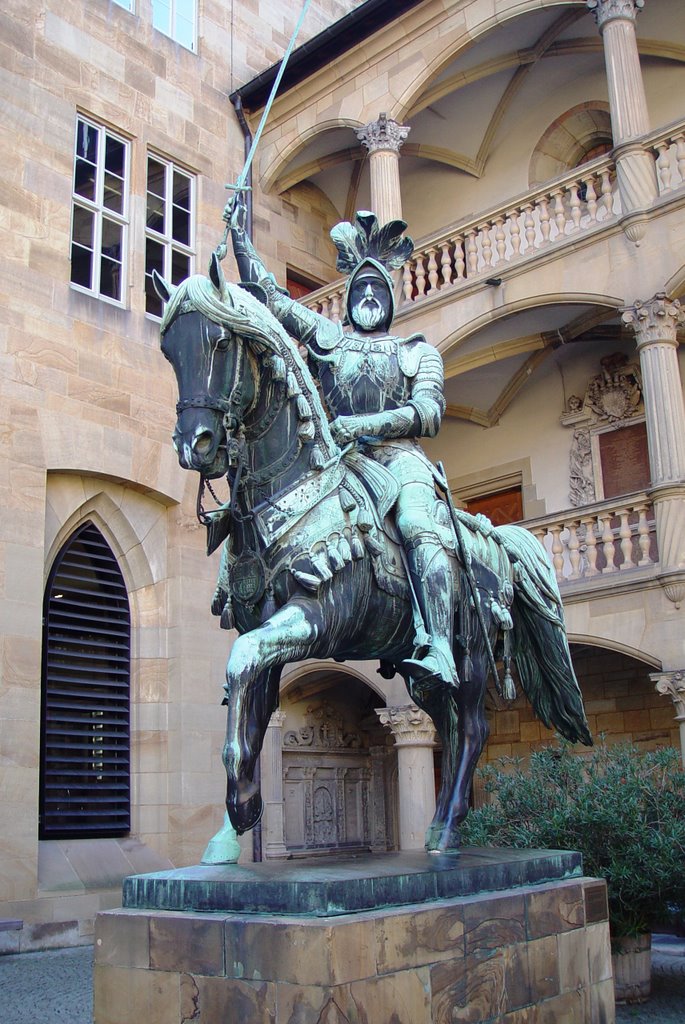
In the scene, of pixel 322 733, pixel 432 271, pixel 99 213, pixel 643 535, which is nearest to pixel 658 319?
pixel 643 535

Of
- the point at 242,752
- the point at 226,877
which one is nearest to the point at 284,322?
the point at 242,752

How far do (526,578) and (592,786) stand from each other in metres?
3.00

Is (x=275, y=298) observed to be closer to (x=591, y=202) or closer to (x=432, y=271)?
(x=591, y=202)

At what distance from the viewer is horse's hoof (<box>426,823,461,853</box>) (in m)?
4.54

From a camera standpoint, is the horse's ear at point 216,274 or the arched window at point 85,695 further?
the arched window at point 85,695

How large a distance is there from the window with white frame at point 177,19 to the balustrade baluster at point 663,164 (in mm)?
7064

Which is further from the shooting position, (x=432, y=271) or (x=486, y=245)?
(x=432, y=271)

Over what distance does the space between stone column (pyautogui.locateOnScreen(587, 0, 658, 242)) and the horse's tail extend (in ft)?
24.8

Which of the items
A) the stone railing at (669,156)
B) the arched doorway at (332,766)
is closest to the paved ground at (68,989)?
the arched doorway at (332,766)

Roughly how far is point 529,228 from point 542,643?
8.86 metres

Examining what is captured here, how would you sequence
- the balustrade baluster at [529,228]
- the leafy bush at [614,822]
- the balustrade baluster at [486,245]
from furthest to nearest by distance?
the balustrade baluster at [486,245], the balustrade baluster at [529,228], the leafy bush at [614,822]

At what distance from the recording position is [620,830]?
7242 mm

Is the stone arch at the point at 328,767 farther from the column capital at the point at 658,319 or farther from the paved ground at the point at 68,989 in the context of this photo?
the column capital at the point at 658,319

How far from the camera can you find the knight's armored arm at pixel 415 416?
4.77 metres
